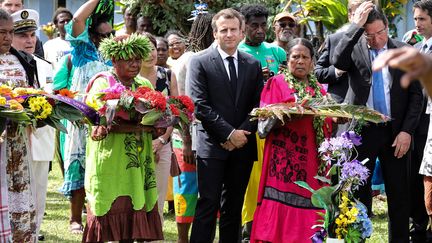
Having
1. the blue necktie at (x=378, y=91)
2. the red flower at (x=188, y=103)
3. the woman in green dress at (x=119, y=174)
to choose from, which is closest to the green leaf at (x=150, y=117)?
the woman in green dress at (x=119, y=174)

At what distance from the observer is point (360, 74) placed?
816cm

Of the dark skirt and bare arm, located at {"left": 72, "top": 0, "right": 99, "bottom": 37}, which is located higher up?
bare arm, located at {"left": 72, "top": 0, "right": 99, "bottom": 37}

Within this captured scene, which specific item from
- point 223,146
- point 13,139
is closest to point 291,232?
point 223,146

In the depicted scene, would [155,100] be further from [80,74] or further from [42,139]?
[80,74]

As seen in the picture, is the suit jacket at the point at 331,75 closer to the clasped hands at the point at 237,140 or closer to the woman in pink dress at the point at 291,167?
the woman in pink dress at the point at 291,167

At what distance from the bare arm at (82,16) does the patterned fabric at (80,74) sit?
10 cm

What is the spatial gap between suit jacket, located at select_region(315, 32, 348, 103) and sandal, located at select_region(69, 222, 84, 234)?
2.97 metres

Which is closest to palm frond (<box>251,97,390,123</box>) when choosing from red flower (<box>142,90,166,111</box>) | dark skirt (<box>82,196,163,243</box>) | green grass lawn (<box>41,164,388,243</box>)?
red flower (<box>142,90,166,111</box>)

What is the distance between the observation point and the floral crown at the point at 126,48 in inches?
288

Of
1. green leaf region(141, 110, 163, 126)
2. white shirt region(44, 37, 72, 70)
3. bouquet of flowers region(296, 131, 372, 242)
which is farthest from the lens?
white shirt region(44, 37, 72, 70)

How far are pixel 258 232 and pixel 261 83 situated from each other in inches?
53.7

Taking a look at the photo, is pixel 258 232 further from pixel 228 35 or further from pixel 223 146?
pixel 228 35

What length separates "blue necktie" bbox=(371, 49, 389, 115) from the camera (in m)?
8.23

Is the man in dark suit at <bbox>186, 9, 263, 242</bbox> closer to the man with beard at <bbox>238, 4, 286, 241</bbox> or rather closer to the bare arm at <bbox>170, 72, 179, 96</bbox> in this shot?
the bare arm at <bbox>170, 72, 179, 96</bbox>
